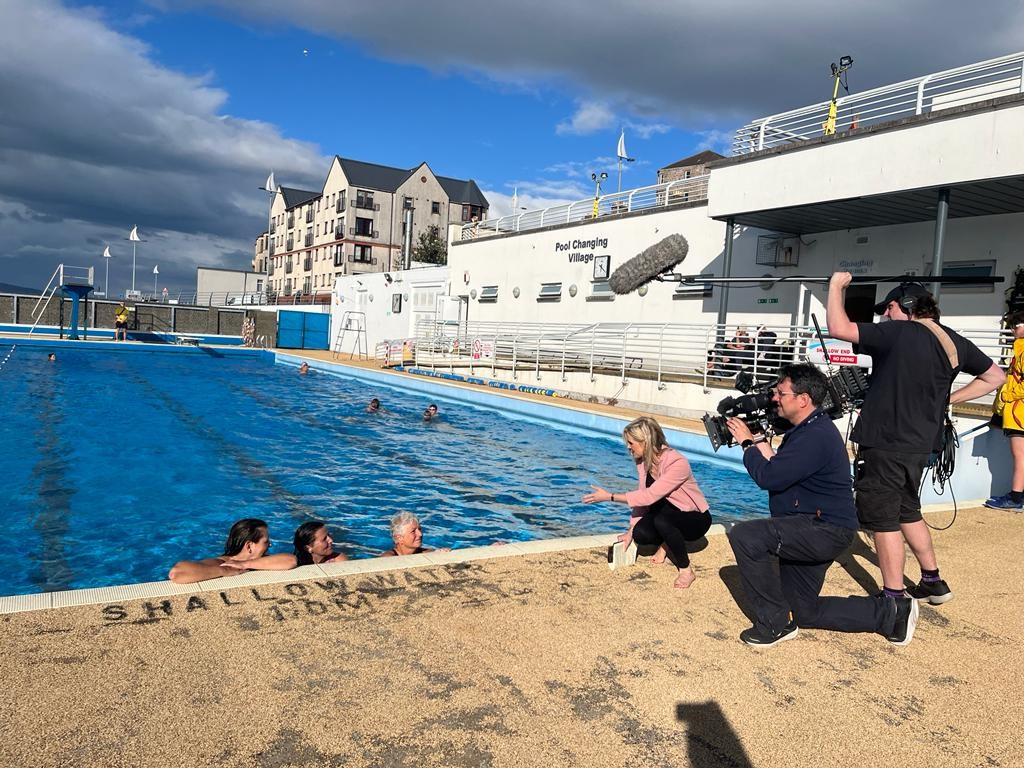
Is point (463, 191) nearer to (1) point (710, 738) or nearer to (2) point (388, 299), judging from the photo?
(2) point (388, 299)

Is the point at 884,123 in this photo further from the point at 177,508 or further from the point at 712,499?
the point at 177,508

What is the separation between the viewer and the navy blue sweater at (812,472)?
364cm

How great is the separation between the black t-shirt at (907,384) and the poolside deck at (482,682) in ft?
3.69

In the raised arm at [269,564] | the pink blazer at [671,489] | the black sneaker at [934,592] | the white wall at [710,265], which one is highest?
the white wall at [710,265]

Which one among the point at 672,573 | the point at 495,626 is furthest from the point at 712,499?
the point at 495,626


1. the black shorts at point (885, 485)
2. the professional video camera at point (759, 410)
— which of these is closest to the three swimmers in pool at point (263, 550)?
the professional video camera at point (759, 410)

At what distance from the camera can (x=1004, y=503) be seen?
7.08 m

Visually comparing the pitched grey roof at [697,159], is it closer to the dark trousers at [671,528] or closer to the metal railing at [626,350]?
the metal railing at [626,350]

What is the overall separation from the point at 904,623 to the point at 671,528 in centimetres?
148

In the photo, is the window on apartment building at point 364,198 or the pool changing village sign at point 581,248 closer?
the pool changing village sign at point 581,248

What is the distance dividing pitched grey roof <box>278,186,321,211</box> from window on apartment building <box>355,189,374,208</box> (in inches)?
514

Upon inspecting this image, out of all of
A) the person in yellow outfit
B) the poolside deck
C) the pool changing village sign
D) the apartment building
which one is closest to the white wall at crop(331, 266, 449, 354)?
the pool changing village sign

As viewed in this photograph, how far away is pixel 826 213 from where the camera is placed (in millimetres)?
14805

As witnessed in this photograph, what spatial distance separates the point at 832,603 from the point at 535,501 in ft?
18.7
